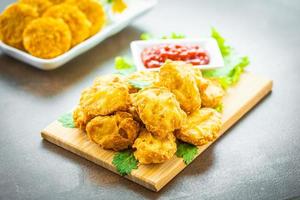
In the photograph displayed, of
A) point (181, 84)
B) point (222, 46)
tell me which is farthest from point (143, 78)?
point (222, 46)

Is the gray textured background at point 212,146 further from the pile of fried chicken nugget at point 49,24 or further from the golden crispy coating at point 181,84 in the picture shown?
the golden crispy coating at point 181,84

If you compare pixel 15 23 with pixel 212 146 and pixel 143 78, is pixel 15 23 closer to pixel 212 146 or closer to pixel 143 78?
pixel 143 78

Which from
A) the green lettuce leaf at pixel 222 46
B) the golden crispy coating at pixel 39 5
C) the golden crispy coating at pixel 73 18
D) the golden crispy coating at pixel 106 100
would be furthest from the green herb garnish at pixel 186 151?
the golden crispy coating at pixel 39 5

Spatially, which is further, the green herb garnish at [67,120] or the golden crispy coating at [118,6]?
the golden crispy coating at [118,6]

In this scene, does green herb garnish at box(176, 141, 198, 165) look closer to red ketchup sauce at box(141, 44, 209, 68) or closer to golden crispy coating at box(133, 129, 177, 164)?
golden crispy coating at box(133, 129, 177, 164)

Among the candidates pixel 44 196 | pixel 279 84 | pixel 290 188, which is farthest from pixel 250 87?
pixel 44 196

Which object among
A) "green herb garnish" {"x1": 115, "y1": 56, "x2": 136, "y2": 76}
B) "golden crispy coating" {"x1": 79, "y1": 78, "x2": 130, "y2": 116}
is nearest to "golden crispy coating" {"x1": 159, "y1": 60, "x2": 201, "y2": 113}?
"golden crispy coating" {"x1": 79, "y1": 78, "x2": 130, "y2": 116}

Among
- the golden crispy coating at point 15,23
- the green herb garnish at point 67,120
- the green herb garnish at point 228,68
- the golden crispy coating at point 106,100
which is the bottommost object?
the green herb garnish at point 228,68
